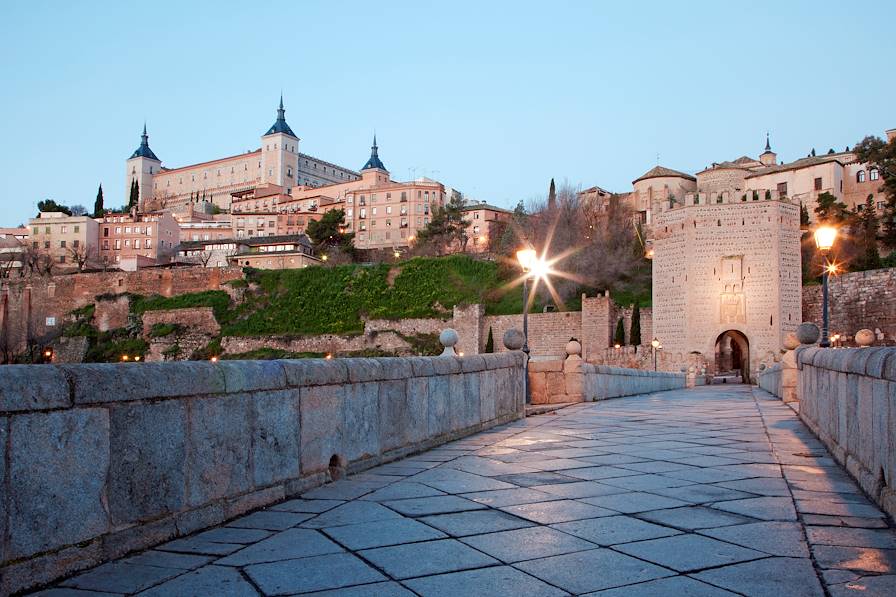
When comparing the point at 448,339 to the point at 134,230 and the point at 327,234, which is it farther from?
the point at 134,230

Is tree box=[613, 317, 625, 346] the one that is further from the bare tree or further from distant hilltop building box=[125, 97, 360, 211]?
distant hilltop building box=[125, 97, 360, 211]

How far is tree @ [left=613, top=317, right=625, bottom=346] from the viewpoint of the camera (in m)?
41.8

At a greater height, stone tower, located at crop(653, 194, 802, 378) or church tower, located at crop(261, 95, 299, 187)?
church tower, located at crop(261, 95, 299, 187)

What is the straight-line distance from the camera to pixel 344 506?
445cm

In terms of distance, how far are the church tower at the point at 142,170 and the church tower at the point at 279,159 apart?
77.8ft

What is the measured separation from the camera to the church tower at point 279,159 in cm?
10700

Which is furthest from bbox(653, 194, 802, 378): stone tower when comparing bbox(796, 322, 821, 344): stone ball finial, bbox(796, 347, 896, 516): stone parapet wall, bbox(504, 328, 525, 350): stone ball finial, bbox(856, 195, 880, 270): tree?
bbox(796, 347, 896, 516): stone parapet wall

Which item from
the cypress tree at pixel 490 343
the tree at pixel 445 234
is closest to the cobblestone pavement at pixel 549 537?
the cypress tree at pixel 490 343

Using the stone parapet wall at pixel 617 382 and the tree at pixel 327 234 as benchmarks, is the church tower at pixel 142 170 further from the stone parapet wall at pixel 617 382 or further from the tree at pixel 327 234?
the stone parapet wall at pixel 617 382

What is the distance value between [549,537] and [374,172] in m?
98.6

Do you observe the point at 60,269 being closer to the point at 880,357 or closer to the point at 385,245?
the point at 385,245

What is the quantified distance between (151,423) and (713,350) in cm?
3598

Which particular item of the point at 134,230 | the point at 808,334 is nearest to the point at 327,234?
the point at 134,230

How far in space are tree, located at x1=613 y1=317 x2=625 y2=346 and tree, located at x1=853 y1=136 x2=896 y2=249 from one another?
16.6m
